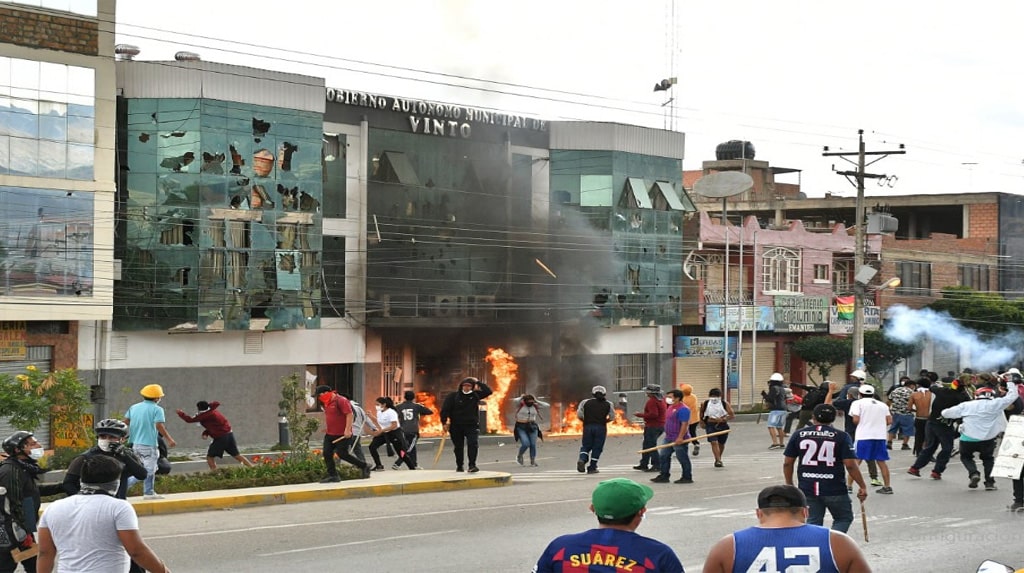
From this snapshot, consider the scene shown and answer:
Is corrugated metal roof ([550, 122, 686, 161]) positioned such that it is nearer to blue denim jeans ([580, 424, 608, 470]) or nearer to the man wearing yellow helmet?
blue denim jeans ([580, 424, 608, 470])

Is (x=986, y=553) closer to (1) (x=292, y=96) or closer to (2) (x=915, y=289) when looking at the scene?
(1) (x=292, y=96)

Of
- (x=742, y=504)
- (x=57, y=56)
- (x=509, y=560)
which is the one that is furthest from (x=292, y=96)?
(x=509, y=560)

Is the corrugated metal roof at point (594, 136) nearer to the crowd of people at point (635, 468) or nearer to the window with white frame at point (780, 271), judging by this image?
A: the window with white frame at point (780, 271)

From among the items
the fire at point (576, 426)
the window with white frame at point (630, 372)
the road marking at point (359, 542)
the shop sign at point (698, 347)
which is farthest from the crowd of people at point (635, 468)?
the shop sign at point (698, 347)

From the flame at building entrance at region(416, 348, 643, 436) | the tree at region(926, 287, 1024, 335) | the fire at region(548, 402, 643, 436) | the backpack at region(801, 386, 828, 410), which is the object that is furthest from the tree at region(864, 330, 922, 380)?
the backpack at region(801, 386, 828, 410)

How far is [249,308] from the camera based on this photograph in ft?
117

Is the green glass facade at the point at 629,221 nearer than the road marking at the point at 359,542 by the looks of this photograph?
No

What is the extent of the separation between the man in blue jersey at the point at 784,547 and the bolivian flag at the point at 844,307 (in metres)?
49.4

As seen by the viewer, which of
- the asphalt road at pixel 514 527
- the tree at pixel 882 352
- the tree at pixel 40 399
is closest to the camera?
the asphalt road at pixel 514 527

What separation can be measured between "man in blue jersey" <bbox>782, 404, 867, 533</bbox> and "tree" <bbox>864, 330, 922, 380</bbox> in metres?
43.2

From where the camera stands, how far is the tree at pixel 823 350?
52.3 meters

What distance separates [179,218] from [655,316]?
18507 mm

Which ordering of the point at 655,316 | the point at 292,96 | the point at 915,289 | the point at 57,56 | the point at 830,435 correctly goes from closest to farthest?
the point at 830,435
the point at 57,56
the point at 292,96
the point at 655,316
the point at 915,289

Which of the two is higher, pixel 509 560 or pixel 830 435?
pixel 830 435
